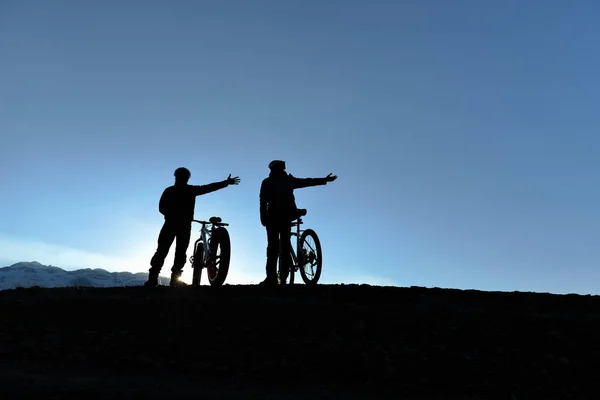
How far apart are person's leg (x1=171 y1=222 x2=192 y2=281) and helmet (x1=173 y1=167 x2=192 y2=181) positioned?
109 cm

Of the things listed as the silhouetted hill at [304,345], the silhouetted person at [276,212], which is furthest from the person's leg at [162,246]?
the silhouetted person at [276,212]

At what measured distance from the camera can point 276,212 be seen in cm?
1223

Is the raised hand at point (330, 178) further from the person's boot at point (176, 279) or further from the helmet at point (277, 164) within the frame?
the person's boot at point (176, 279)

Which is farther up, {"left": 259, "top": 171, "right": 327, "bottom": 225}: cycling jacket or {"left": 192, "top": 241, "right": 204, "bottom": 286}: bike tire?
{"left": 259, "top": 171, "right": 327, "bottom": 225}: cycling jacket

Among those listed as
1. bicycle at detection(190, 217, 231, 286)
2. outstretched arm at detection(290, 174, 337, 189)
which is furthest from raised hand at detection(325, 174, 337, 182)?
bicycle at detection(190, 217, 231, 286)

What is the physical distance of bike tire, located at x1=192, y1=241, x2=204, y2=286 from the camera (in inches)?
533

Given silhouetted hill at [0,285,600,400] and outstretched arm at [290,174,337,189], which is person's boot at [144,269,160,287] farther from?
outstretched arm at [290,174,337,189]

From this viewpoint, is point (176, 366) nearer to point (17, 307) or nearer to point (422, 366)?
point (422, 366)

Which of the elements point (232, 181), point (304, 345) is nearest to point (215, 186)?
point (232, 181)

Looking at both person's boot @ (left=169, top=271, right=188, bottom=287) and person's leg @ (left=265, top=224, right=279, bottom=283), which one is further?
person's boot @ (left=169, top=271, right=188, bottom=287)

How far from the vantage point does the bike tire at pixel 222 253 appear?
12766mm

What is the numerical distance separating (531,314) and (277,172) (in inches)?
226

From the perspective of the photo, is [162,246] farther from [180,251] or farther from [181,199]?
→ [181,199]

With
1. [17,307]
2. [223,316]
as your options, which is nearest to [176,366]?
[223,316]
